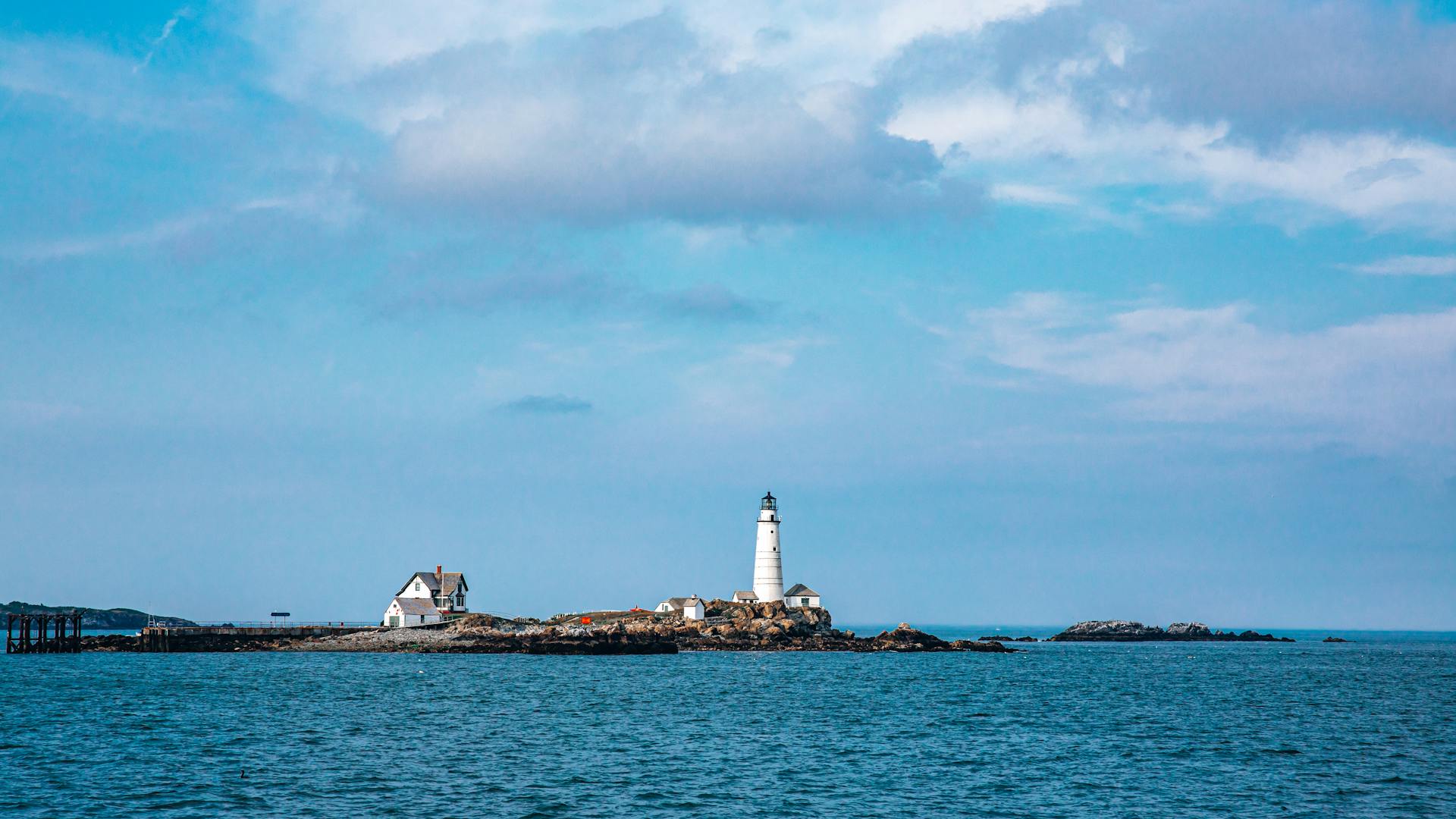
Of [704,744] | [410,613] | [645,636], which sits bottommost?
[704,744]

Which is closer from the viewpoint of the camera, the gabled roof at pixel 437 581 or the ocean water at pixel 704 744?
the ocean water at pixel 704 744

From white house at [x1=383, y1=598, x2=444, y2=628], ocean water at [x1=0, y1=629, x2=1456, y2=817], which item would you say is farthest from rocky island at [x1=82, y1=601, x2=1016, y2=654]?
ocean water at [x1=0, y1=629, x2=1456, y2=817]

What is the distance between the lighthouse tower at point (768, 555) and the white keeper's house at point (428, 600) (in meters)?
31.4

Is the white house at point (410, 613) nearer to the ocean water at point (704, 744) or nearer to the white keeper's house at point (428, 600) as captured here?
the white keeper's house at point (428, 600)

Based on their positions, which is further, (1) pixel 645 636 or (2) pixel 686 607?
(2) pixel 686 607

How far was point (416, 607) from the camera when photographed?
12369cm

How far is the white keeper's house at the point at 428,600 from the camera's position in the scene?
122375mm

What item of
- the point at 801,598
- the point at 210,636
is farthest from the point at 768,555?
the point at 210,636

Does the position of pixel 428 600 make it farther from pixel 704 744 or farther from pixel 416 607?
pixel 704 744

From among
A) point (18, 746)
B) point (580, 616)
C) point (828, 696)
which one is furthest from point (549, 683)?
point (580, 616)

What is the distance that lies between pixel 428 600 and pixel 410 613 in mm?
5243

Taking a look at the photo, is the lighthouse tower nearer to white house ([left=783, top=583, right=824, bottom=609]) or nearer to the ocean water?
white house ([left=783, top=583, right=824, bottom=609])

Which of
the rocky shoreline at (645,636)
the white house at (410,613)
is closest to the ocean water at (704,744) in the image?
the rocky shoreline at (645,636)

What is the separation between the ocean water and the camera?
36219 millimetres
